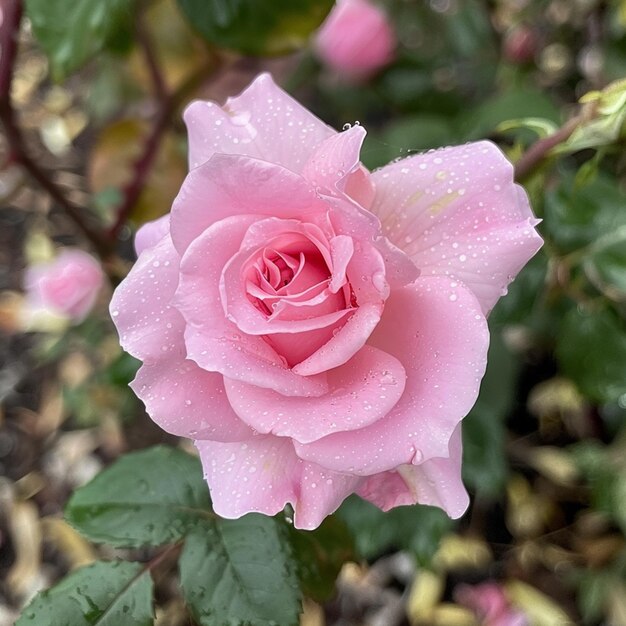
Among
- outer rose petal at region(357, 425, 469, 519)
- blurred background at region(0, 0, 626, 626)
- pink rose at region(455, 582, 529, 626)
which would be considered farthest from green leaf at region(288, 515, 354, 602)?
pink rose at region(455, 582, 529, 626)

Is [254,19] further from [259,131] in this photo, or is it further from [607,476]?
[607,476]

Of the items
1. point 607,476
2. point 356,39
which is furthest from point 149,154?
point 607,476

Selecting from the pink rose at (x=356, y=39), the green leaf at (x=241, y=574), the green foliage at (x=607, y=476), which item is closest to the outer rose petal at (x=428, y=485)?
the green leaf at (x=241, y=574)

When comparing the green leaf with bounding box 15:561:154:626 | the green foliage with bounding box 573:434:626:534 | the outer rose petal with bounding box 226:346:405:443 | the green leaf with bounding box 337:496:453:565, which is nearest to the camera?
the outer rose petal with bounding box 226:346:405:443

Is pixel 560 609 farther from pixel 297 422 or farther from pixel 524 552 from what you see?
pixel 297 422

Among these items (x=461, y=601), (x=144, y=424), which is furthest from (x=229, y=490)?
(x=144, y=424)

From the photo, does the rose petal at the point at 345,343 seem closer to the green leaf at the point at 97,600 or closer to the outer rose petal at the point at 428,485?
the outer rose petal at the point at 428,485

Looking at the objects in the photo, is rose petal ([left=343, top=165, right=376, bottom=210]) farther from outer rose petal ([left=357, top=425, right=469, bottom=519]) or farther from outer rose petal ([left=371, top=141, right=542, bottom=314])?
outer rose petal ([left=357, top=425, right=469, bottom=519])
